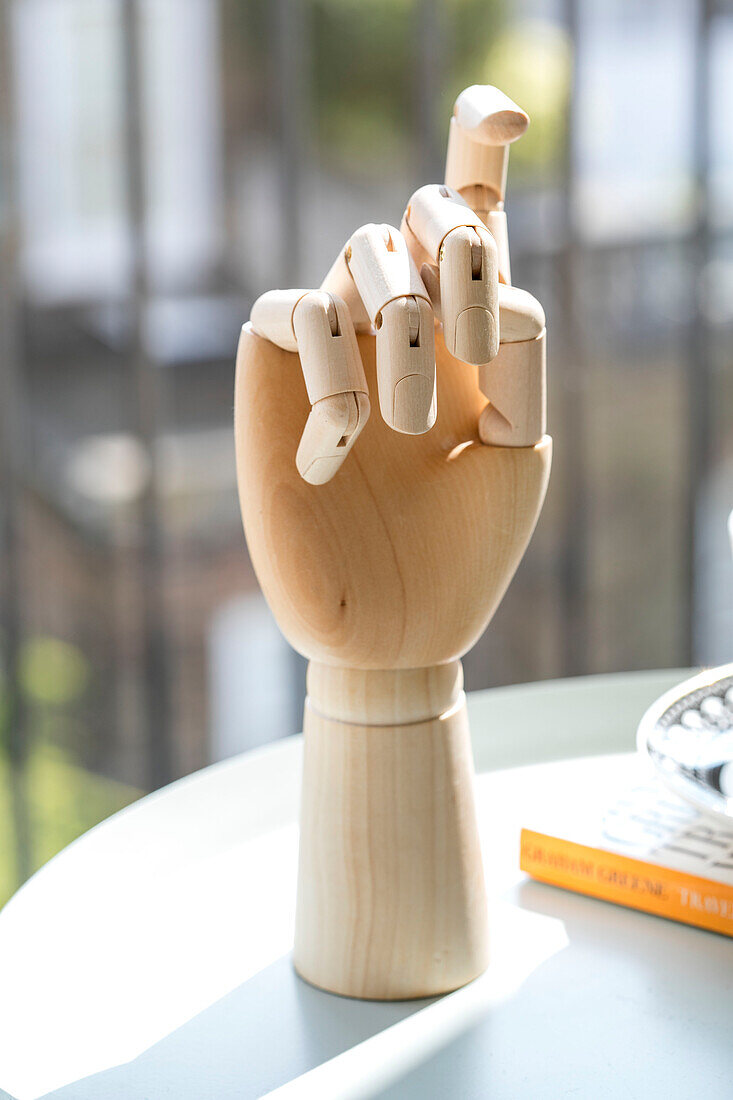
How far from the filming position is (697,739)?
452 mm

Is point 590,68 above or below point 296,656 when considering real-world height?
above

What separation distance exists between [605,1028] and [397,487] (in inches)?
6.7

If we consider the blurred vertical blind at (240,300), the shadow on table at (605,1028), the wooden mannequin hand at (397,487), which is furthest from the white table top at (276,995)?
the blurred vertical blind at (240,300)

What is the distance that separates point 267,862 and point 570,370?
920 millimetres

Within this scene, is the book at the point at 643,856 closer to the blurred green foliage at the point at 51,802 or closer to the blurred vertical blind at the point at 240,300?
the blurred vertical blind at the point at 240,300

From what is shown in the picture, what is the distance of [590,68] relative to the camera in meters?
1.24

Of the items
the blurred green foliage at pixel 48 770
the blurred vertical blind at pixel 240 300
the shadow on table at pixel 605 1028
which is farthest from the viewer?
the blurred green foliage at pixel 48 770

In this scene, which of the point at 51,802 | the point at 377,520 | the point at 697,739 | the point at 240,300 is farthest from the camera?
the point at 51,802

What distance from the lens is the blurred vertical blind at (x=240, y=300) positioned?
1156mm

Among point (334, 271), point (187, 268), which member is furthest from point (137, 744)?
point (334, 271)

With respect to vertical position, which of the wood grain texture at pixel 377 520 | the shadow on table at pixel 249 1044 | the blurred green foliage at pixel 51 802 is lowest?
the blurred green foliage at pixel 51 802

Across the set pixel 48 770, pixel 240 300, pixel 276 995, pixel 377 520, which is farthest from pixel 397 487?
pixel 48 770

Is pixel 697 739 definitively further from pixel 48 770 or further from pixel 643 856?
pixel 48 770

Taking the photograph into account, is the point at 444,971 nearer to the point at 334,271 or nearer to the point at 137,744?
the point at 334,271
